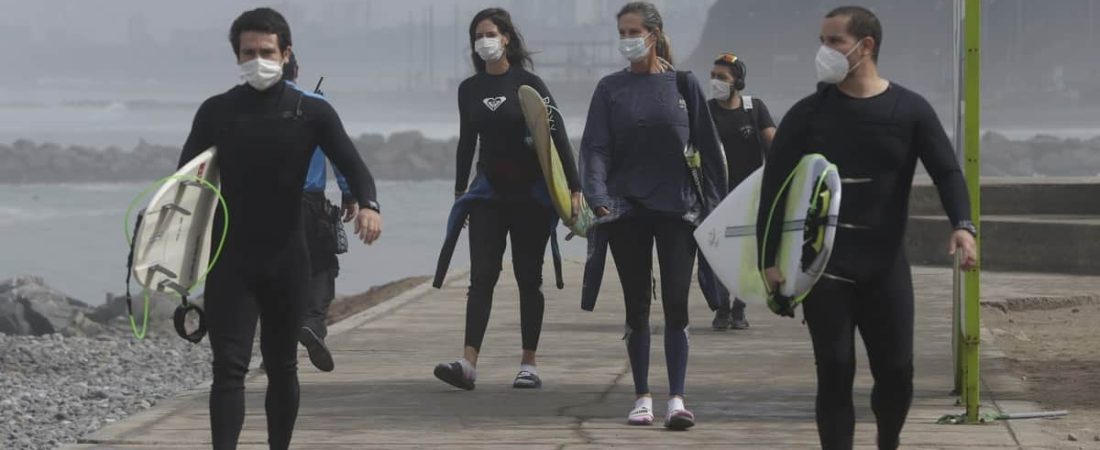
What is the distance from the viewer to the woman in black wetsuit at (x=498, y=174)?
10.0 metres

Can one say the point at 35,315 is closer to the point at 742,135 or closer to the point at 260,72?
the point at 742,135

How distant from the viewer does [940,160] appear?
7016 mm

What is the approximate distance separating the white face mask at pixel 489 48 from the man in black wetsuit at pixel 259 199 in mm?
2575

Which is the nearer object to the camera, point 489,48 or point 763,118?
point 489,48

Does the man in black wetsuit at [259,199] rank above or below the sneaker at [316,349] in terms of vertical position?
above

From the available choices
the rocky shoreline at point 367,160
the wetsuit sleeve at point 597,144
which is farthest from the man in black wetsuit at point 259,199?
the rocky shoreline at point 367,160

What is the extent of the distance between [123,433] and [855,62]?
143 inches

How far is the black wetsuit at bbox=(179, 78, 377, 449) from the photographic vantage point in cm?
728

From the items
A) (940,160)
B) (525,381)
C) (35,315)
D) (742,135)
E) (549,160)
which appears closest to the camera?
(940,160)

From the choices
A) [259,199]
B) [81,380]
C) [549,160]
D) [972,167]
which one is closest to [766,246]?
[259,199]

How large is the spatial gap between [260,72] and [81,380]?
11097 millimetres

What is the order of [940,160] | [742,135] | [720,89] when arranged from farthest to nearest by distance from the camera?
1. [742,135]
2. [720,89]
3. [940,160]

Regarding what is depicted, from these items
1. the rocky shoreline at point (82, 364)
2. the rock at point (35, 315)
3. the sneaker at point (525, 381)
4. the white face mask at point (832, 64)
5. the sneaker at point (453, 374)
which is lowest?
the rock at point (35, 315)

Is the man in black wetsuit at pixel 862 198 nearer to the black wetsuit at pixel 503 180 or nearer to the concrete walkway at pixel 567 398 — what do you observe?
the concrete walkway at pixel 567 398
